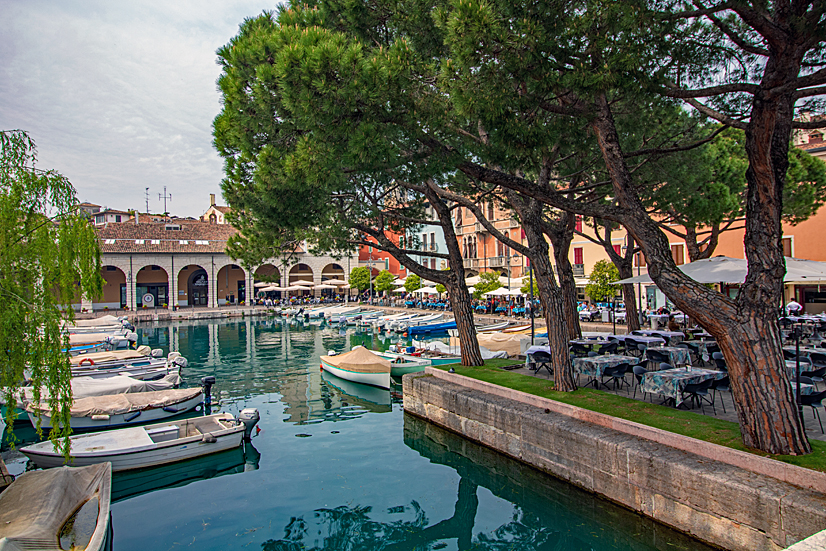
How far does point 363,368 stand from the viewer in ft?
59.4

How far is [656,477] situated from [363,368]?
12144 millimetres

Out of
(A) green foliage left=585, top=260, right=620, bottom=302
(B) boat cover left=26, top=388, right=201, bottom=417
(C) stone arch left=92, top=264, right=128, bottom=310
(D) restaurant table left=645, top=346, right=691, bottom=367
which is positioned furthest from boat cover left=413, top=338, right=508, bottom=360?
(C) stone arch left=92, top=264, right=128, bottom=310

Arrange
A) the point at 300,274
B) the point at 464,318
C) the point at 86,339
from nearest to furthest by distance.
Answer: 1. the point at 464,318
2. the point at 86,339
3. the point at 300,274

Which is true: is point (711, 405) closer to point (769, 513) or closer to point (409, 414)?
point (769, 513)

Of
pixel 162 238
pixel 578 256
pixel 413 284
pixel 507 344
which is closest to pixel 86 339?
pixel 507 344

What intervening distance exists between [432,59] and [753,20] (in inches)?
201

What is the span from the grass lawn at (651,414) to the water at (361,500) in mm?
Answer: 1438

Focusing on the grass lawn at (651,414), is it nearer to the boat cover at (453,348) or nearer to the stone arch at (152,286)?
the boat cover at (453,348)

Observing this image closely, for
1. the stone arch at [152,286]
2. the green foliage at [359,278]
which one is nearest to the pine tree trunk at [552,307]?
the green foliage at [359,278]

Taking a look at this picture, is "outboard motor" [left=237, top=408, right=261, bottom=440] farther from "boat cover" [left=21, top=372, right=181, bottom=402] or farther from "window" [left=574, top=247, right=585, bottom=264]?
"window" [left=574, top=247, right=585, bottom=264]

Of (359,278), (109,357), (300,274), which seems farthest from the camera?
(300,274)

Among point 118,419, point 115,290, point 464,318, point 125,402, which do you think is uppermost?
point 115,290

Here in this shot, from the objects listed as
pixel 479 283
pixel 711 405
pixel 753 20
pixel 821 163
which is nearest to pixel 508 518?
pixel 711 405

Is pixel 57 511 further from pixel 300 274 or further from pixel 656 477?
pixel 300 274
